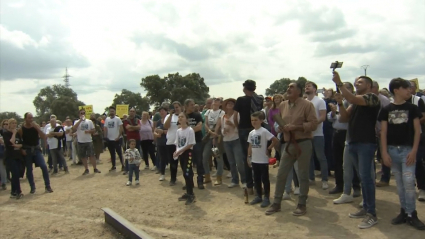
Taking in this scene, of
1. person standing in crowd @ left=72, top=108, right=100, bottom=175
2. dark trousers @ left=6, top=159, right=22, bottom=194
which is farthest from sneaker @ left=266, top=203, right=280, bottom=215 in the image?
person standing in crowd @ left=72, top=108, right=100, bottom=175

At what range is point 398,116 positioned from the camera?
5.39 meters

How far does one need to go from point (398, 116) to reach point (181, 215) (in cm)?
406

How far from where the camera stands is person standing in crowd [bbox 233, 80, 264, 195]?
26.0 feet

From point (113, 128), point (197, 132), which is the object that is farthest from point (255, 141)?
point (113, 128)

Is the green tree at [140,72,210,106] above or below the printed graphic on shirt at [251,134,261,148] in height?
above

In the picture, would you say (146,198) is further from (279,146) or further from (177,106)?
(279,146)

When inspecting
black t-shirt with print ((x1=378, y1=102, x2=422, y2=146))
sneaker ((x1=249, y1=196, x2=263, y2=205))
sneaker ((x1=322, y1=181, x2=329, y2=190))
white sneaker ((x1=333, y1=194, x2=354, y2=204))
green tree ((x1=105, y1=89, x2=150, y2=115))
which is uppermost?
green tree ((x1=105, y1=89, x2=150, y2=115))

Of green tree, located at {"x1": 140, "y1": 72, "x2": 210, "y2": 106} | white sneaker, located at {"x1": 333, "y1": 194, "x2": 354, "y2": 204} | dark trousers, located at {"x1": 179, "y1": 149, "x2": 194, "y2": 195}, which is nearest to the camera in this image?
white sneaker, located at {"x1": 333, "y1": 194, "x2": 354, "y2": 204}

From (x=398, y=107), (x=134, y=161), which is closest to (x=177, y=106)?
(x=134, y=161)

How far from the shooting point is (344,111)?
598cm

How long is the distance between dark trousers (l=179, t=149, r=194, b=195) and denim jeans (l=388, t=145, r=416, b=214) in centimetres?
383

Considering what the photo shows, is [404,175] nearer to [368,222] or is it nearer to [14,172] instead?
[368,222]

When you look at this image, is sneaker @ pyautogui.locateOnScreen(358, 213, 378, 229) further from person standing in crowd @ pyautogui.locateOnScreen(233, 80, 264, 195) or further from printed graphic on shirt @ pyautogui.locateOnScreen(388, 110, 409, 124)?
person standing in crowd @ pyautogui.locateOnScreen(233, 80, 264, 195)

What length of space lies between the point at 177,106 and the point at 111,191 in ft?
8.78
